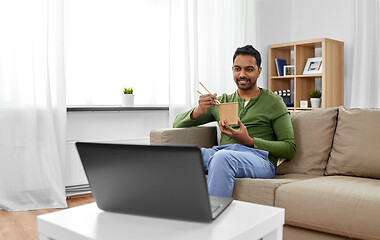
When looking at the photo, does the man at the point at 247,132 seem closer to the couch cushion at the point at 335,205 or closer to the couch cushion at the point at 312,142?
the couch cushion at the point at 312,142

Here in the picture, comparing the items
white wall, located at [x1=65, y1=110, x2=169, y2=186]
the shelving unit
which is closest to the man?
white wall, located at [x1=65, y1=110, x2=169, y2=186]

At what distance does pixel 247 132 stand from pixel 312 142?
380 mm

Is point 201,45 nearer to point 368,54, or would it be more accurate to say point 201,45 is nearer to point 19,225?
point 368,54

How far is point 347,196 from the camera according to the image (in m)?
1.65

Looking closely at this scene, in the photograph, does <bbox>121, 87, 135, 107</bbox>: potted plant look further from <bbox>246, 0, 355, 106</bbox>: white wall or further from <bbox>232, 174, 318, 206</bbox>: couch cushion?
<bbox>232, 174, 318, 206</bbox>: couch cushion

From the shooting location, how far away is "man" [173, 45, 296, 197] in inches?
72.6


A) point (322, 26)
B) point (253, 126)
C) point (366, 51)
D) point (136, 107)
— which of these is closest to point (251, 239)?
point (253, 126)

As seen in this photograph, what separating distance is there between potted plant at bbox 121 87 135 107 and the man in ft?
3.17

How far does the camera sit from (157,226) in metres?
0.97

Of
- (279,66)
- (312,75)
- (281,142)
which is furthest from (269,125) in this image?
(279,66)

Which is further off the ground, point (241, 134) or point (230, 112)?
point (230, 112)

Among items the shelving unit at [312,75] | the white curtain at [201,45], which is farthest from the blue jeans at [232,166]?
the shelving unit at [312,75]

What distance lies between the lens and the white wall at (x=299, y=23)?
13.9 ft

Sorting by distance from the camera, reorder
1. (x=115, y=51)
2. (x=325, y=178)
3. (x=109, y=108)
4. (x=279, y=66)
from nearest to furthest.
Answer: (x=325, y=178)
(x=109, y=108)
(x=115, y=51)
(x=279, y=66)
